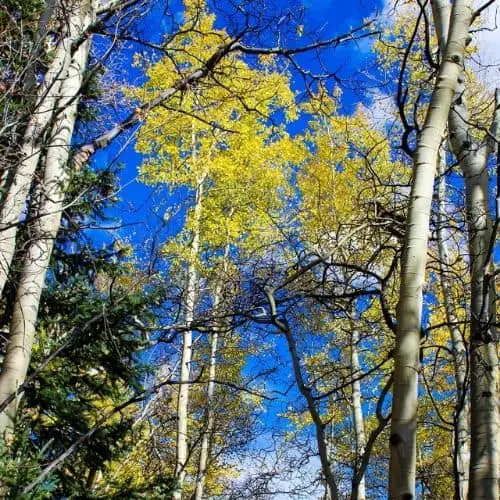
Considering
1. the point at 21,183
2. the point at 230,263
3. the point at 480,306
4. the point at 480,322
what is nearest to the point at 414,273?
the point at 480,322

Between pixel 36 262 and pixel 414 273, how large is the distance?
272 centimetres

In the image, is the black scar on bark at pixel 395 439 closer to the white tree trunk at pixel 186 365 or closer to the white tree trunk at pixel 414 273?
the white tree trunk at pixel 414 273

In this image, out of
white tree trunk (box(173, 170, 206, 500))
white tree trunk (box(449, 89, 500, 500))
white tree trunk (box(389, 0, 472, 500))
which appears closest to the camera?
white tree trunk (box(389, 0, 472, 500))

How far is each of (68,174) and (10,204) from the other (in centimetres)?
80

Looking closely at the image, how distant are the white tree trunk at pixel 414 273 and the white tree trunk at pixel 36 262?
1.94 metres

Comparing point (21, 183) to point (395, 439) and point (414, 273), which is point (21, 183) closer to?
point (414, 273)

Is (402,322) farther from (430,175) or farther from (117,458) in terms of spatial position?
(117,458)

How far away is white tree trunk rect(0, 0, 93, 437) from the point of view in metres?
3.14

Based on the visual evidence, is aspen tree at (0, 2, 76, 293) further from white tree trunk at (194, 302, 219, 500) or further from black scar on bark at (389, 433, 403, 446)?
white tree trunk at (194, 302, 219, 500)

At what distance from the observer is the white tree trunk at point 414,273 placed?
4.77ft

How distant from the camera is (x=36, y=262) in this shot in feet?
11.8

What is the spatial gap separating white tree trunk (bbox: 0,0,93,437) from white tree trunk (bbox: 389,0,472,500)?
1944 millimetres

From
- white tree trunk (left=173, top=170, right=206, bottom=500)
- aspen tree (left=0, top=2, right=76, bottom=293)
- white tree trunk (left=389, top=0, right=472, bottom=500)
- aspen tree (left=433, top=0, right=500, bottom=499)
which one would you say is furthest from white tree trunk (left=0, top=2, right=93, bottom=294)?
white tree trunk (left=173, top=170, right=206, bottom=500)

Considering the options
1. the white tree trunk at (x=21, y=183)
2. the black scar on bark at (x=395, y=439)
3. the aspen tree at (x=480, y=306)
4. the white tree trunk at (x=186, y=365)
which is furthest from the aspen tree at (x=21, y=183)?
the white tree trunk at (x=186, y=365)
